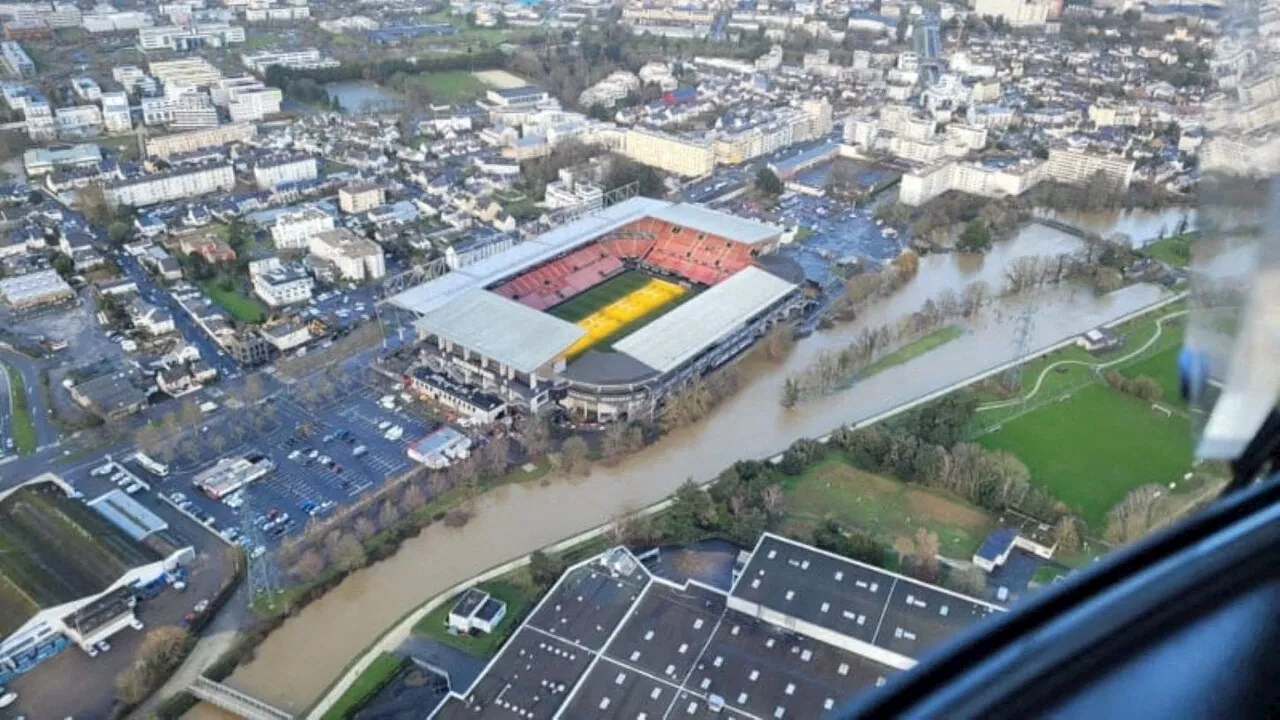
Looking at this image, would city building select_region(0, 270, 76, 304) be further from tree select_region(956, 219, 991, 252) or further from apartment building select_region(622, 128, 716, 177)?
tree select_region(956, 219, 991, 252)

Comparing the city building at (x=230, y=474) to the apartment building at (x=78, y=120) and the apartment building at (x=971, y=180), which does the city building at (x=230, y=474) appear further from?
the apartment building at (x=78, y=120)

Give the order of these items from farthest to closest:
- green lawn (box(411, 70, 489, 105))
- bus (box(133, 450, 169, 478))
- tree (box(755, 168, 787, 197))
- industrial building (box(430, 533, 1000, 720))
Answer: green lawn (box(411, 70, 489, 105)), tree (box(755, 168, 787, 197)), bus (box(133, 450, 169, 478)), industrial building (box(430, 533, 1000, 720))

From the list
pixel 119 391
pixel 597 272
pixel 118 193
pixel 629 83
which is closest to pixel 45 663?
pixel 119 391

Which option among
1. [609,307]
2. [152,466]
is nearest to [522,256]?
[609,307]

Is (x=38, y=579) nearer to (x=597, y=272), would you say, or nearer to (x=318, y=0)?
(x=597, y=272)

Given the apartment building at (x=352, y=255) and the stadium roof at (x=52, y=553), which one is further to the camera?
the apartment building at (x=352, y=255)

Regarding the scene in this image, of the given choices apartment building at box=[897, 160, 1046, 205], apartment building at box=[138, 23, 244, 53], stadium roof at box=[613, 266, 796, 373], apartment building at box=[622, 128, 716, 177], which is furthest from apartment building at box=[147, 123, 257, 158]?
apartment building at box=[897, 160, 1046, 205]

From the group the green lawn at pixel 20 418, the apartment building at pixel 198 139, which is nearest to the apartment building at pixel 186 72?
the apartment building at pixel 198 139
